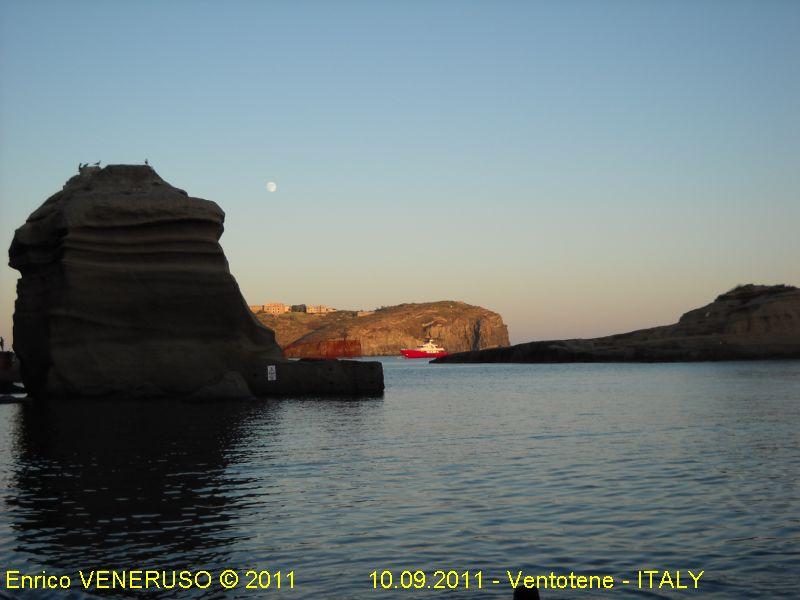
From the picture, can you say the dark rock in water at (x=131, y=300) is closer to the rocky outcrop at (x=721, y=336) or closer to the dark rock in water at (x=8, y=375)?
the dark rock in water at (x=8, y=375)

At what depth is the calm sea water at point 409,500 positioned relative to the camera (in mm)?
14102

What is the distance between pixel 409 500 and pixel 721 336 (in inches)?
5721

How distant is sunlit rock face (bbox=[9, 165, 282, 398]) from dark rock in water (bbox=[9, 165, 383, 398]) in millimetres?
65

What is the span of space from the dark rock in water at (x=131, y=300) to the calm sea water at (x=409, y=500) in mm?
15301

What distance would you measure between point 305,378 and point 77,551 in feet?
150

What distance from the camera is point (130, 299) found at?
5512 cm

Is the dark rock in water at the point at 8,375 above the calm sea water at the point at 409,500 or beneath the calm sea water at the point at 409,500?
above

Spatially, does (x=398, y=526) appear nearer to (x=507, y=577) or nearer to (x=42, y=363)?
(x=507, y=577)

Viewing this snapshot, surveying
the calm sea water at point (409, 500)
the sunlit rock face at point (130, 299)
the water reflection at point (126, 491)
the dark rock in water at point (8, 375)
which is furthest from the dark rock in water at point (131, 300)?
the dark rock in water at point (8, 375)

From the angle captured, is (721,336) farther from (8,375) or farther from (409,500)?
(409,500)

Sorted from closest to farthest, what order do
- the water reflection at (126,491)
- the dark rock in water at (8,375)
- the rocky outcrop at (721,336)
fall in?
the water reflection at (126,491)
the dark rock in water at (8,375)
the rocky outcrop at (721,336)

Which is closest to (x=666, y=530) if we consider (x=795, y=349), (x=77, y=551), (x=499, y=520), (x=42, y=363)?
(x=499, y=520)

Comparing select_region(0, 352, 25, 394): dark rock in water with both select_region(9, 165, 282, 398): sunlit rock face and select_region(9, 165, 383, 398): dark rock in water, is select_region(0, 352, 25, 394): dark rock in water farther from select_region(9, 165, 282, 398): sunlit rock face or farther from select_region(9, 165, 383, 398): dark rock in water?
select_region(9, 165, 282, 398): sunlit rock face

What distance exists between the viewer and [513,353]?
19112cm
